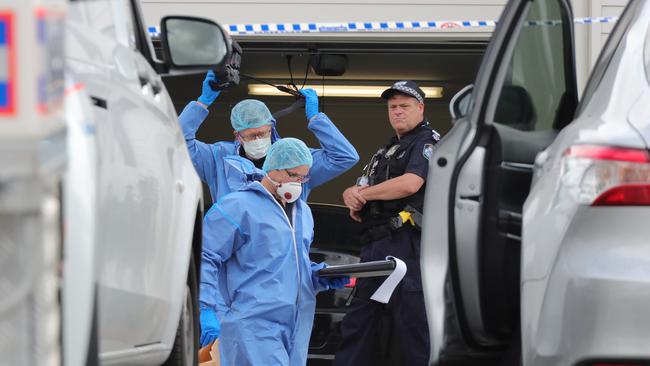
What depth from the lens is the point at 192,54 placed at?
4320mm

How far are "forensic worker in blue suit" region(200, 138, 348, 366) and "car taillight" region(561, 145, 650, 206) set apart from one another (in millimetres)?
3722

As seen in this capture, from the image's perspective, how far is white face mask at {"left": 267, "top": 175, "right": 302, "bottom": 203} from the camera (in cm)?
751

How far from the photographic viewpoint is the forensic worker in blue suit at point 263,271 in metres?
7.19

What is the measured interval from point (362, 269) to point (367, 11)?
530cm

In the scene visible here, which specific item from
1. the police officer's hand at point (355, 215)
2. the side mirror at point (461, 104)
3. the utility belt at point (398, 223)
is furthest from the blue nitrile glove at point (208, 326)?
the side mirror at point (461, 104)

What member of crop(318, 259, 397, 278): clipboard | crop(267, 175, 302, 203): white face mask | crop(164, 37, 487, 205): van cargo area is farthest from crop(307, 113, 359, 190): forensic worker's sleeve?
crop(164, 37, 487, 205): van cargo area

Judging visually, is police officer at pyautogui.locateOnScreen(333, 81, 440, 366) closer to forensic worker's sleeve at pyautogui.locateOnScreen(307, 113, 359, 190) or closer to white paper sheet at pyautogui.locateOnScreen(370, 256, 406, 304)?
white paper sheet at pyautogui.locateOnScreen(370, 256, 406, 304)

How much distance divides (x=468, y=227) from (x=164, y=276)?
112 centimetres

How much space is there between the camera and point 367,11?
12.2 meters

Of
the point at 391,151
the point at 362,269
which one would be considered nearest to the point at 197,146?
the point at 391,151

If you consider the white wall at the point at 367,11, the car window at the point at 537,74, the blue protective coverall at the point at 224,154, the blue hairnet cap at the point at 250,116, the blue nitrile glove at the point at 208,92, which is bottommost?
the blue protective coverall at the point at 224,154

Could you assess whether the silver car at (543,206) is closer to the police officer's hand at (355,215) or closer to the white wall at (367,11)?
the police officer's hand at (355,215)

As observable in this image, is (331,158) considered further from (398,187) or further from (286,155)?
(286,155)

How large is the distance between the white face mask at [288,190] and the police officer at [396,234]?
724 mm
